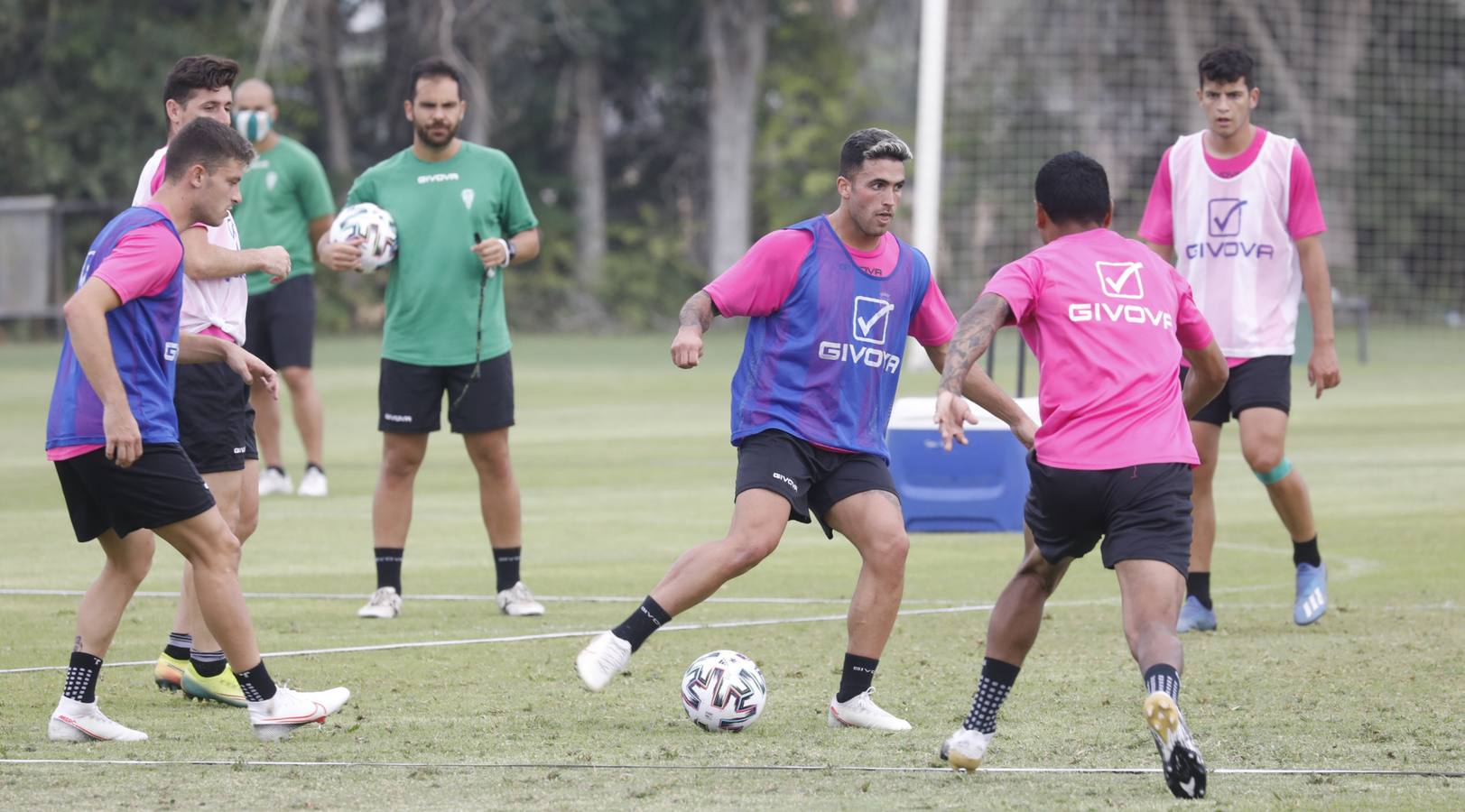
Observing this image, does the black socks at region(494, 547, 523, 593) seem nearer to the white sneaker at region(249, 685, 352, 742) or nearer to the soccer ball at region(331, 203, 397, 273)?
the soccer ball at region(331, 203, 397, 273)

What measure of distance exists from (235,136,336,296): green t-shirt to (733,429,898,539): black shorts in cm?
602

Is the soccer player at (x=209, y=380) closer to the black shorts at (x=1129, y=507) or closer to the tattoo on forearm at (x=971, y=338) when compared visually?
the tattoo on forearm at (x=971, y=338)

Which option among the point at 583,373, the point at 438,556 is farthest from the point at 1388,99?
the point at 438,556

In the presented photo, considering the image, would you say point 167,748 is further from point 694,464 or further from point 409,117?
point 694,464

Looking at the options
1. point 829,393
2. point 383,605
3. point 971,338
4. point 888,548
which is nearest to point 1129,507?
point 971,338

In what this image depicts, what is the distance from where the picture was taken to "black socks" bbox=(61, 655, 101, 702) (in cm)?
594

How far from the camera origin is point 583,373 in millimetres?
25219

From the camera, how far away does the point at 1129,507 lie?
5.40m

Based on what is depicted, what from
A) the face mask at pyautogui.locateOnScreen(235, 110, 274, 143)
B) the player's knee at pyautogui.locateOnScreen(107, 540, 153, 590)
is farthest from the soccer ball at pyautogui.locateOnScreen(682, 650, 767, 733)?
the face mask at pyautogui.locateOnScreen(235, 110, 274, 143)

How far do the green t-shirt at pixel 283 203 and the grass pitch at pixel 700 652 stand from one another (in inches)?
63.6

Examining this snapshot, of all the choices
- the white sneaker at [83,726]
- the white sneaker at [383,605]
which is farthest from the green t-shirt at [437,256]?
the white sneaker at [83,726]

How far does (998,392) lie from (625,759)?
1.58m

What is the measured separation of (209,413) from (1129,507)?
316 cm

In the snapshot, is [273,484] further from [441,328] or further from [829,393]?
[829,393]
